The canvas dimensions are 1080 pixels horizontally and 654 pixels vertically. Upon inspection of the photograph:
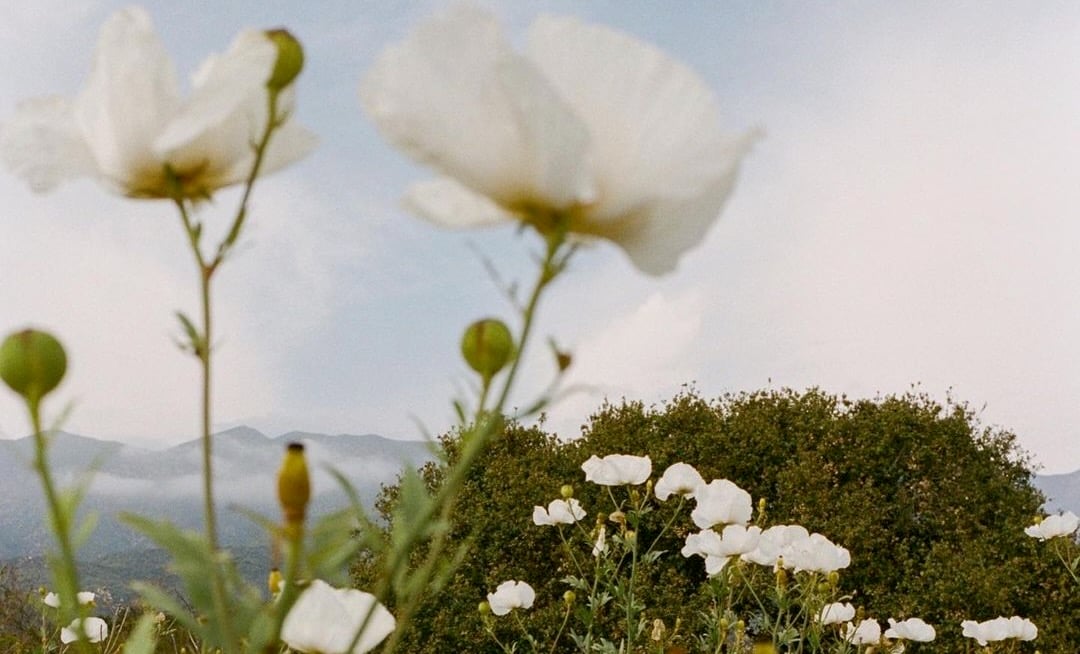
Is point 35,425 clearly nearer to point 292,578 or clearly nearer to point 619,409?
point 292,578

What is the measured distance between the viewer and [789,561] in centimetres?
280

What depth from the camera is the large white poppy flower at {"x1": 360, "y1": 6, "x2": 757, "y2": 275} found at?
567mm

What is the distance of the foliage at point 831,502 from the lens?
7367mm

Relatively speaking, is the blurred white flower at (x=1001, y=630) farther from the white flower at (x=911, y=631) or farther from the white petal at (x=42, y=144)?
the white petal at (x=42, y=144)

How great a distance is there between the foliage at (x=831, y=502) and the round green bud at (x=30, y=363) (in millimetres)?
6308

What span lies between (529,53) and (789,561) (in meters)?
2.46

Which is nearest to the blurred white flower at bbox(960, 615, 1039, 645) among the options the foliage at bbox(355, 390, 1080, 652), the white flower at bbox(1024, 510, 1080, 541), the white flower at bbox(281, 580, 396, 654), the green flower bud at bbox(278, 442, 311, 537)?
the white flower at bbox(1024, 510, 1080, 541)

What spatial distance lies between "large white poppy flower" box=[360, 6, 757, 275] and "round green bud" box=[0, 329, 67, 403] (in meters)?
0.25

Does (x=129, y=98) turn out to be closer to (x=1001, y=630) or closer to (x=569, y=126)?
(x=569, y=126)

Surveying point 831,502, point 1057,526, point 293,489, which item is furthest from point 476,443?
point 831,502

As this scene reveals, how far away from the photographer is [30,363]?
0.63 metres

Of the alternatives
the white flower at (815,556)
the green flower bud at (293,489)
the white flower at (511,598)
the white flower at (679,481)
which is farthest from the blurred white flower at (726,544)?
the green flower bud at (293,489)

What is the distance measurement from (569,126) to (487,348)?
5.8 inches

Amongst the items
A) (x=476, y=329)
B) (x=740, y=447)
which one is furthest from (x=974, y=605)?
(x=476, y=329)
